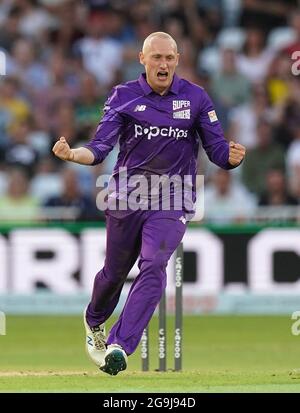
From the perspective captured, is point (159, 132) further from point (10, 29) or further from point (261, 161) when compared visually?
point (10, 29)

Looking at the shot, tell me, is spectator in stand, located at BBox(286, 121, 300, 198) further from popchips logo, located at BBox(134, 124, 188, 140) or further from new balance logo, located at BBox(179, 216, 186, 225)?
popchips logo, located at BBox(134, 124, 188, 140)

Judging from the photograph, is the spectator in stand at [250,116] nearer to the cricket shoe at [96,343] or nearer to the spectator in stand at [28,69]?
the spectator in stand at [28,69]

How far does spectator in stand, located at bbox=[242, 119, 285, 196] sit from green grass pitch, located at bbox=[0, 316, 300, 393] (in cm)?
201

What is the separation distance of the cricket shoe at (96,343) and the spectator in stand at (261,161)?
7499mm

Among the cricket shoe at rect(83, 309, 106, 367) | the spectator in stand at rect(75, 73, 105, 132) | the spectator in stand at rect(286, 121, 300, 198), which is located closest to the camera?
the cricket shoe at rect(83, 309, 106, 367)

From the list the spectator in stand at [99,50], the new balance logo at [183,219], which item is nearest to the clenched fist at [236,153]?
the new balance logo at [183,219]

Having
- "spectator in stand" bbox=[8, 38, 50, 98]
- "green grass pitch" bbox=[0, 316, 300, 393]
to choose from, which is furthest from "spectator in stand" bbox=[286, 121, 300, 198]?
"spectator in stand" bbox=[8, 38, 50, 98]

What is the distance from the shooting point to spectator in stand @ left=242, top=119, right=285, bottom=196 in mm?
17766

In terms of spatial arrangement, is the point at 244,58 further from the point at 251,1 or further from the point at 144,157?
the point at 144,157

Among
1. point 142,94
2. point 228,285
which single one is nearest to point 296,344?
point 228,285

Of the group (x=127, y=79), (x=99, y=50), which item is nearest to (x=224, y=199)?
(x=127, y=79)

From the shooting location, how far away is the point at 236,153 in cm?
969

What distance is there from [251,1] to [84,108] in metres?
3.17

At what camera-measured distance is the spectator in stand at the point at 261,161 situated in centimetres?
1777
